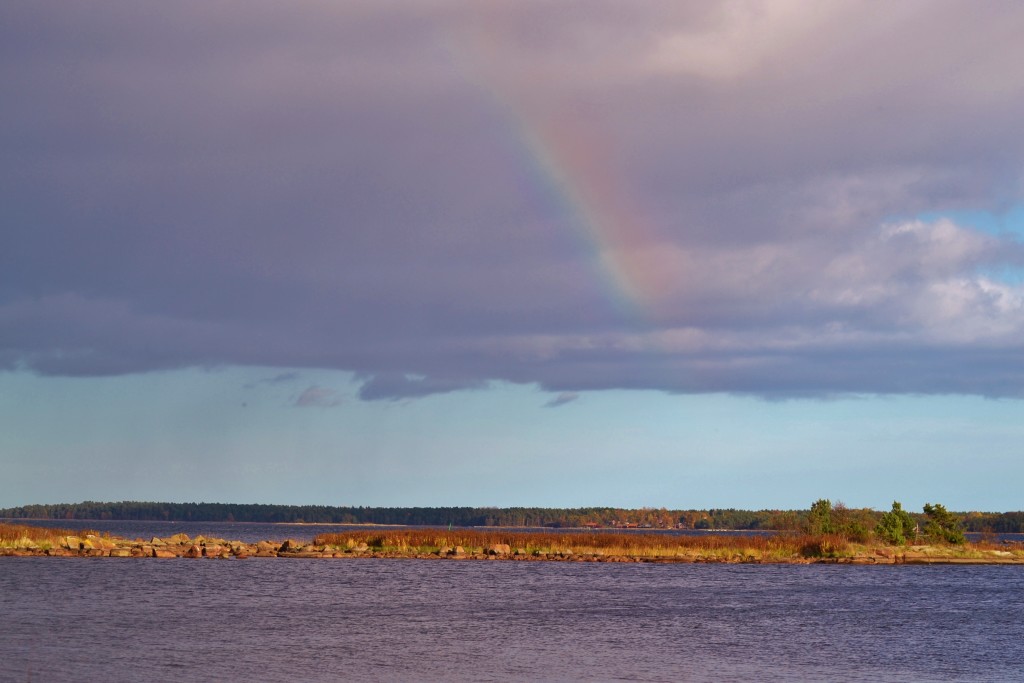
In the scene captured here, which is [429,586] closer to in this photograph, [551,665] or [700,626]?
[700,626]

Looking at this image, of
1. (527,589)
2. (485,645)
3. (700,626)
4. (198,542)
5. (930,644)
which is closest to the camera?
(485,645)

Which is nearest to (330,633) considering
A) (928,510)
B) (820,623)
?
(820,623)

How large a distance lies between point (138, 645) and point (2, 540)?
6754 centimetres

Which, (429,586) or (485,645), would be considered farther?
(429,586)

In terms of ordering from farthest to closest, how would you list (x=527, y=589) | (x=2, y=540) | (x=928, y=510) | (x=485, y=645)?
(x=928, y=510) → (x=2, y=540) → (x=527, y=589) → (x=485, y=645)

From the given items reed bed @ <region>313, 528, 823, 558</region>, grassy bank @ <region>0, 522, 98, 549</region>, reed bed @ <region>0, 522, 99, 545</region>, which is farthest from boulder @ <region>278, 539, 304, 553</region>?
reed bed @ <region>0, 522, 99, 545</region>

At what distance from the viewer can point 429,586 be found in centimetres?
7444

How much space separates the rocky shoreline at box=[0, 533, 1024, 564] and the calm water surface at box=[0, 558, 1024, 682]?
11682 mm

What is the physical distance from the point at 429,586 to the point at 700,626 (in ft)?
82.3

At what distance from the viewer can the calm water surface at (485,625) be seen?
38156mm

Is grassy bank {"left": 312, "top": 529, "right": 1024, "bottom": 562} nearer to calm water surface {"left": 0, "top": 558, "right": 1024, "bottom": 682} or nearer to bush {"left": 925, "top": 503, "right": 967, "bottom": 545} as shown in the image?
bush {"left": 925, "top": 503, "right": 967, "bottom": 545}

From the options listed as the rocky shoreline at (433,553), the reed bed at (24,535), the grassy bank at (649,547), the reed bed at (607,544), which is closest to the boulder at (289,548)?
the rocky shoreline at (433,553)

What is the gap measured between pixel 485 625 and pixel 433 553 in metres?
57.5

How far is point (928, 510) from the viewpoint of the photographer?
122312 mm
